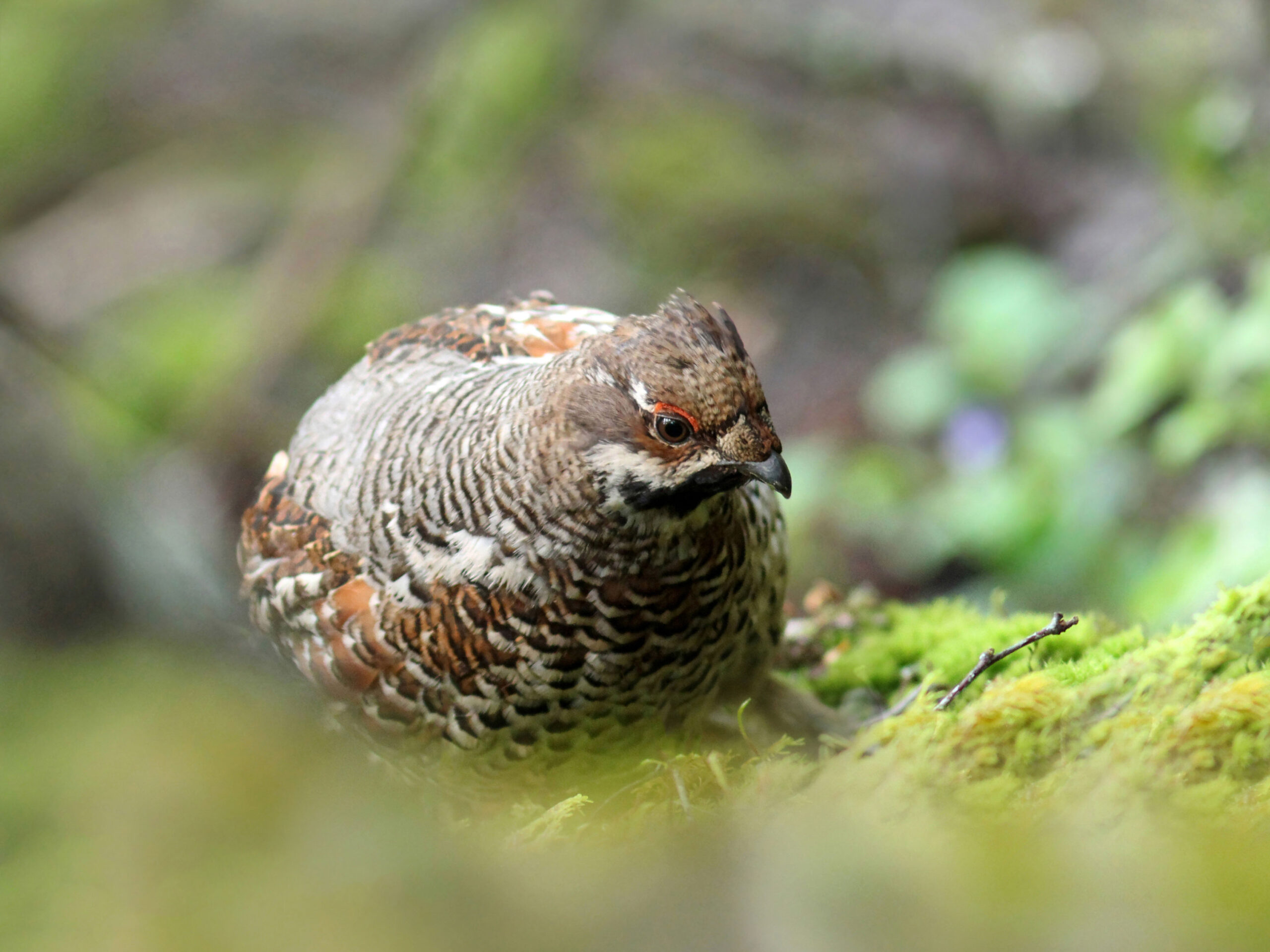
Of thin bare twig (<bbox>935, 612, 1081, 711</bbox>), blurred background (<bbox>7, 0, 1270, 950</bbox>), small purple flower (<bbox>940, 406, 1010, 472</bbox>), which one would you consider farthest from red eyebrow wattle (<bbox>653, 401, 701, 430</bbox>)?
small purple flower (<bbox>940, 406, 1010, 472</bbox>)

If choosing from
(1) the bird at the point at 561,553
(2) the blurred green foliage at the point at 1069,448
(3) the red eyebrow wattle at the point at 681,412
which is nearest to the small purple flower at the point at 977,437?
(2) the blurred green foliage at the point at 1069,448

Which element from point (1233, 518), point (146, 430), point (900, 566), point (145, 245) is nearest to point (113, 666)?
point (1233, 518)

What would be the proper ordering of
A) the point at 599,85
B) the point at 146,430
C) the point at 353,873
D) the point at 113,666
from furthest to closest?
the point at 599,85 < the point at 146,430 < the point at 113,666 < the point at 353,873

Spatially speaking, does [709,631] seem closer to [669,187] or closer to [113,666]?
[113,666]

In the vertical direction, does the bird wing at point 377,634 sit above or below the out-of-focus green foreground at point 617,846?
above

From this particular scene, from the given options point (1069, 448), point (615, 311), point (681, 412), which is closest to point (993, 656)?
point (681, 412)

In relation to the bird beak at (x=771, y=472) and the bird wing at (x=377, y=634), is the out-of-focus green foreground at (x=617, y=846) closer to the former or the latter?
the bird beak at (x=771, y=472)
